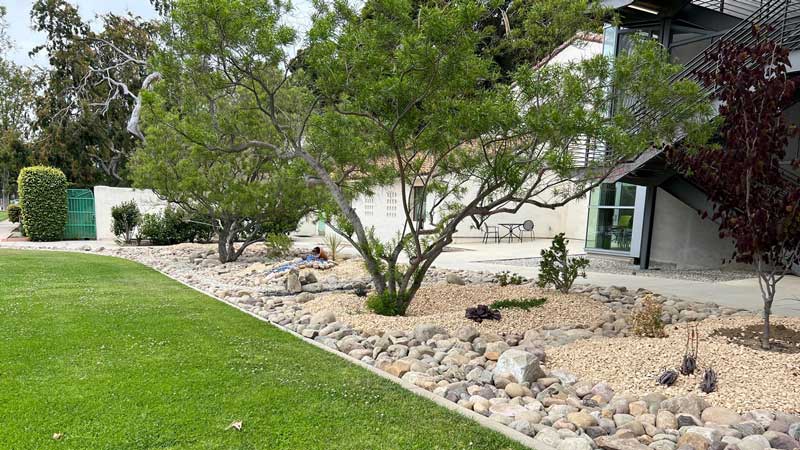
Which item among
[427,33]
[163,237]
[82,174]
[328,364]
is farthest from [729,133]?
[82,174]

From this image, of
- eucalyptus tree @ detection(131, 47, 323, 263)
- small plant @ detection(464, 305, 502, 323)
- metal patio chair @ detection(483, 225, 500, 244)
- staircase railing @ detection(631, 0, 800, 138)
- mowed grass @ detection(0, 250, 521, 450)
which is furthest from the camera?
metal patio chair @ detection(483, 225, 500, 244)

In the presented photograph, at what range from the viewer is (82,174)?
874 inches

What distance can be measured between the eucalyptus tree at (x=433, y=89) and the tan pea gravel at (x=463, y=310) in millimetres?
426

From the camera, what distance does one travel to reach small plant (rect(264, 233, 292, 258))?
10.1m

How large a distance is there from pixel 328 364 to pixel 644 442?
222 cm

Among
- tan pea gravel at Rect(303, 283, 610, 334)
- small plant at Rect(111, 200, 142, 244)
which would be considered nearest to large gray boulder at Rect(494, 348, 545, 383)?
tan pea gravel at Rect(303, 283, 610, 334)

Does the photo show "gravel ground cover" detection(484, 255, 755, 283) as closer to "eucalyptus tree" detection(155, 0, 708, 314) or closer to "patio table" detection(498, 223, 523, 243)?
"eucalyptus tree" detection(155, 0, 708, 314)

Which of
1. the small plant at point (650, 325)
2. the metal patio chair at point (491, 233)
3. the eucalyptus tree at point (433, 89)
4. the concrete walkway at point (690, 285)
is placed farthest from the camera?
the metal patio chair at point (491, 233)

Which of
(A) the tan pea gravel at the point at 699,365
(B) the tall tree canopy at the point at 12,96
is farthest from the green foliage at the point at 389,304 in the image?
(B) the tall tree canopy at the point at 12,96

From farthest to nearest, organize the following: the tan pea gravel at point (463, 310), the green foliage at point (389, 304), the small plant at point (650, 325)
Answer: the green foliage at point (389, 304) < the tan pea gravel at point (463, 310) < the small plant at point (650, 325)

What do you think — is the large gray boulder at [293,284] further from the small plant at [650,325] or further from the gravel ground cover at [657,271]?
the gravel ground cover at [657,271]

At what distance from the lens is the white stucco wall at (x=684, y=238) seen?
1095 cm

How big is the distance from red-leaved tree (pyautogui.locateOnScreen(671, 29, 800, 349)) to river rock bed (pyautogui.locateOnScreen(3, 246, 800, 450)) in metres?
0.93

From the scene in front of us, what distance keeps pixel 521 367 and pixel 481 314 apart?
167 cm
